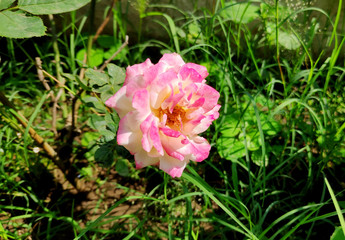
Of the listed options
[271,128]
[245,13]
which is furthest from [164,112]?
[245,13]

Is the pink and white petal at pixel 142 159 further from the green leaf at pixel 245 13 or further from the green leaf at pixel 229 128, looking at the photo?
the green leaf at pixel 245 13

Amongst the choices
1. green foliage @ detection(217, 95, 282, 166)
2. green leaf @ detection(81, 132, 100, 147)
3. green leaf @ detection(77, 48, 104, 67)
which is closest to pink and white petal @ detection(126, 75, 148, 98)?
green foliage @ detection(217, 95, 282, 166)

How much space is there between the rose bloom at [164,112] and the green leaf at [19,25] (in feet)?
0.72

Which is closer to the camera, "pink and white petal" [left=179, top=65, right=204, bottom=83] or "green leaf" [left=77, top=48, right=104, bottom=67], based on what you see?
"pink and white petal" [left=179, top=65, right=204, bottom=83]

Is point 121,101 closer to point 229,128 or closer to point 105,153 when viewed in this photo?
point 105,153

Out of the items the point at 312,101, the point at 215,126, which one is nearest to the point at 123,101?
the point at 215,126

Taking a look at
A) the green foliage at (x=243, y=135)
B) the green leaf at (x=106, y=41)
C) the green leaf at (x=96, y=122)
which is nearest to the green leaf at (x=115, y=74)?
the green leaf at (x=96, y=122)

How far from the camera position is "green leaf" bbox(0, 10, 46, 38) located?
64 cm

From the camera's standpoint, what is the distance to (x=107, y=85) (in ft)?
2.90

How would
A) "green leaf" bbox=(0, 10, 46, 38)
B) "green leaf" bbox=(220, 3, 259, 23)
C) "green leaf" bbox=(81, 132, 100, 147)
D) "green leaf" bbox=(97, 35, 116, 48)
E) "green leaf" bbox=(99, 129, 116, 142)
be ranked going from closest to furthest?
1. "green leaf" bbox=(0, 10, 46, 38)
2. "green leaf" bbox=(99, 129, 116, 142)
3. "green leaf" bbox=(81, 132, 100, 147)
4. "green leaf" bbox=(220, 3, 259, 23)
5. "green leaf" bbox=(97, 35, 116, 48)

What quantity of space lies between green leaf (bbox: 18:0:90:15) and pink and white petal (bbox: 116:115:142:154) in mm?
299

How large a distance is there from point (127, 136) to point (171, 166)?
0.13 metres

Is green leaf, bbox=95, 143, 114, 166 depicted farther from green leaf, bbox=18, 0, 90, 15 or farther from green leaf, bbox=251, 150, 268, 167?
green leaf, bbox=251, 150, 268, 167

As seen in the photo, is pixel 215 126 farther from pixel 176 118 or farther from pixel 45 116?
pixel 45 116
